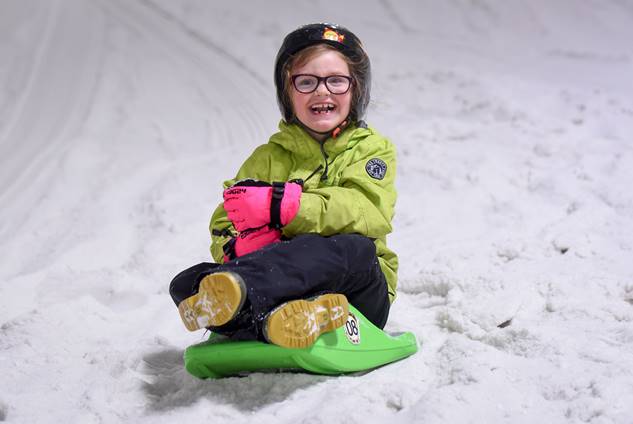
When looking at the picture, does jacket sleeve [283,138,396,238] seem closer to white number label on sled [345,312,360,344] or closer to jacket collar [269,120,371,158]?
jacket collar [269,120,371,158]

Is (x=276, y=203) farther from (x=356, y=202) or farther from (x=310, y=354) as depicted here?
(x=310, y=354)

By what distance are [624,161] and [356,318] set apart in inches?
78.0

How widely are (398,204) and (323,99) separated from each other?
1.27m

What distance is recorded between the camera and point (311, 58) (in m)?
1.98

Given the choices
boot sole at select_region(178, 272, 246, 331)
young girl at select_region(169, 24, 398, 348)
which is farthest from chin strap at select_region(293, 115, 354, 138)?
boot sole at select_region(178, 272, 246, 331)

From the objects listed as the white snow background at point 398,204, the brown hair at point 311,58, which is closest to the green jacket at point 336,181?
the brown hair at point 311,58

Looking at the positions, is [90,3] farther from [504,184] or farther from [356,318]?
[356,318]

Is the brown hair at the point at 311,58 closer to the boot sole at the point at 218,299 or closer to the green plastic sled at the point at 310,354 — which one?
the green plastic sled at the point at 310,354

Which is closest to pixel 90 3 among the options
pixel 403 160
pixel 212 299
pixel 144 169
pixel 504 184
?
pixel 144 169

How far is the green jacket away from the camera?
1.70 metres

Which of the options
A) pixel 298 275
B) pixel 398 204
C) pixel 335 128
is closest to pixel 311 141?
pixel 335 128

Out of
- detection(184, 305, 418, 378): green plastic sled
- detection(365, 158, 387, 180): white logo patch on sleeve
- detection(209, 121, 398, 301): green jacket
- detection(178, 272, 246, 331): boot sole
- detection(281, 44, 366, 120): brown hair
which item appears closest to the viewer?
detection(178, 272, 246, 331): boot sole

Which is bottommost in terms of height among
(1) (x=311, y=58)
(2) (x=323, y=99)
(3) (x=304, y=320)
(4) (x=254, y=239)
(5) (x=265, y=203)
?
(3) (x=304, y=320)

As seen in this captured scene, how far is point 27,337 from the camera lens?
1.99 metres
